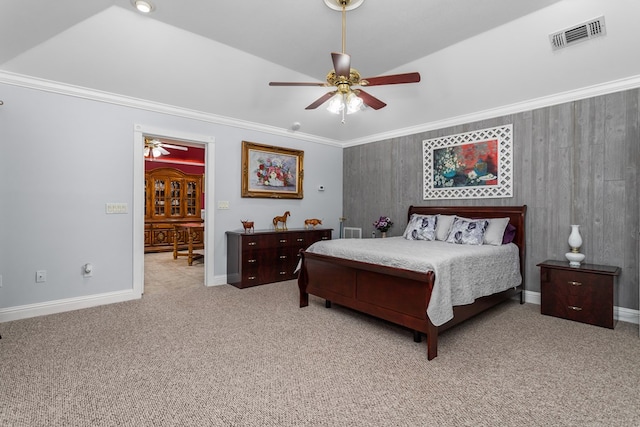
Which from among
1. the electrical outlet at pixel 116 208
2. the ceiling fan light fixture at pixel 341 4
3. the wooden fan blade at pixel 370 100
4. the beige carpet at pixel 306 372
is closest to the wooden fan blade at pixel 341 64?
the wooden fan blade at pixel 370 100

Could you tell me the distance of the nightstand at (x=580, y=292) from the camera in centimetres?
315

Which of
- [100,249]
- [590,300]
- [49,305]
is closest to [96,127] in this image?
[100,249]

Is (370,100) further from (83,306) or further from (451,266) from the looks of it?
(83,306)

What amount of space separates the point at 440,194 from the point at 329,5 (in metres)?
3.18

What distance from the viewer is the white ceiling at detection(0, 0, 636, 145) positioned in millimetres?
2871

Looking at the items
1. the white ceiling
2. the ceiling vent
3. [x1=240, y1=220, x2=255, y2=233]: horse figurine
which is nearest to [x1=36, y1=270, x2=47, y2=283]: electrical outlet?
the white ceiling

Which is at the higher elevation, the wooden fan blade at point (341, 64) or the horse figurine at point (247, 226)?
the wooden fan blade at point (341, 64)

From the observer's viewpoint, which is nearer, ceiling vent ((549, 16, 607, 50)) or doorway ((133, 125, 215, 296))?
ceiling vent ((549, 16, 607, 50))

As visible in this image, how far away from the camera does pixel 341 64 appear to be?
7.82 feet

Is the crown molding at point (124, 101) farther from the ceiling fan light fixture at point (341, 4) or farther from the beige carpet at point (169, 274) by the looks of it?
the ceiling fan light fixture at point (341, 4)

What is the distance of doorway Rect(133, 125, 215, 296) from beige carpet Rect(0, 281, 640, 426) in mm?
1157

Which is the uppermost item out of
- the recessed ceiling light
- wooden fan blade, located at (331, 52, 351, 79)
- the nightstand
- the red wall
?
the recessed ceiling light

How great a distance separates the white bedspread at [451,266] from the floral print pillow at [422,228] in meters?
0.86

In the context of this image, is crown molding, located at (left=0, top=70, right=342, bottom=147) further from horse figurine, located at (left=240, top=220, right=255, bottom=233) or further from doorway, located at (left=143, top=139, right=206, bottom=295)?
doorway, located at (left=143, top=139, right=206, bottom=295)
